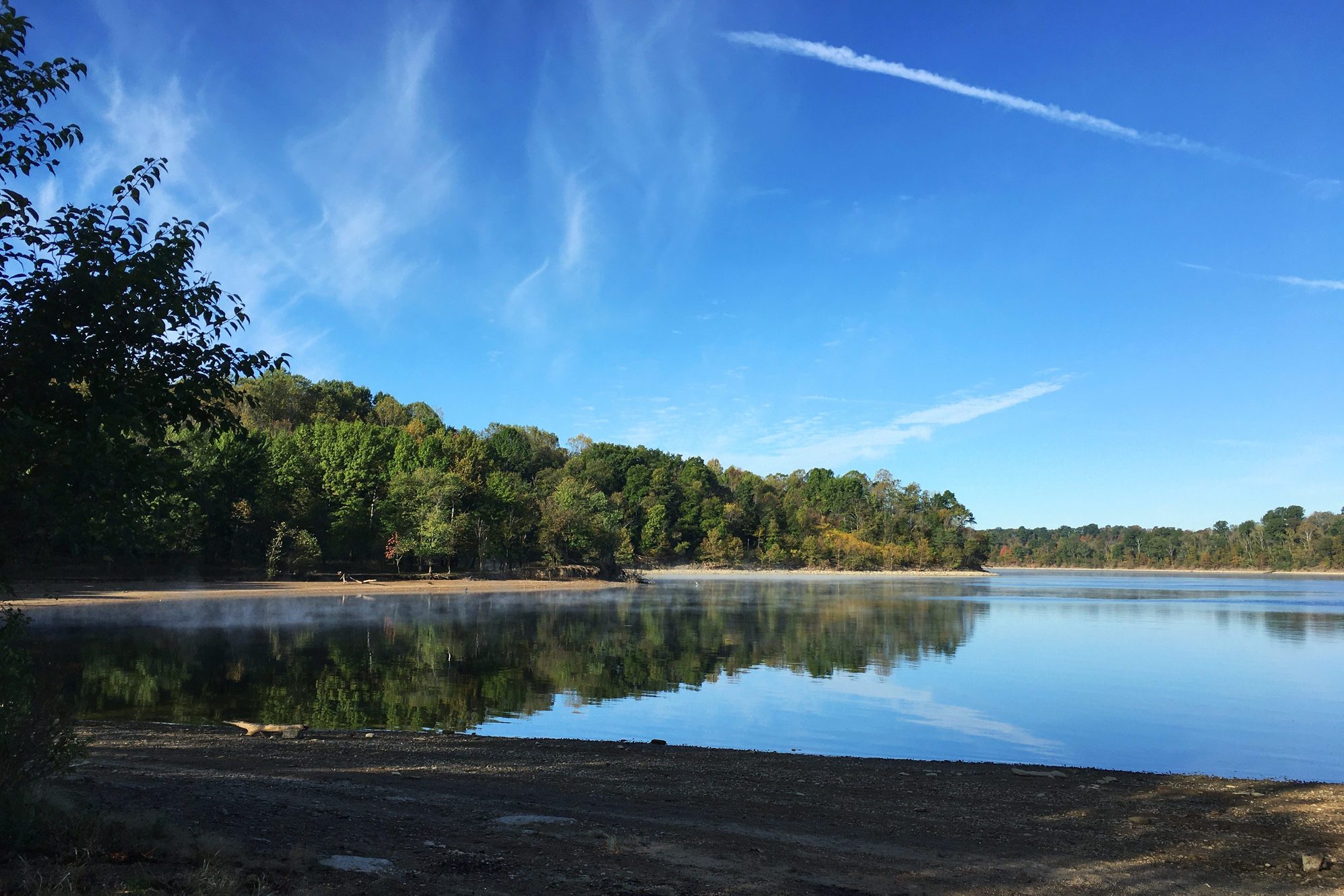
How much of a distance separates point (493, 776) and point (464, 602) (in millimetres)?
53605

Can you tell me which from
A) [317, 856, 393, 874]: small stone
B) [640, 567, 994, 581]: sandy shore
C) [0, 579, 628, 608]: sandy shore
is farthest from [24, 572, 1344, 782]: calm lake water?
[640, 567, 994, 581]: sandy shore

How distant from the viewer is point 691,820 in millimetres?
10086

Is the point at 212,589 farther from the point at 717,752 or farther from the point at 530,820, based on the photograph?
the point at 530,820

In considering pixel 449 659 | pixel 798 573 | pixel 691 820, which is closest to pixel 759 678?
pixel 449 659

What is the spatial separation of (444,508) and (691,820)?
2946 inches

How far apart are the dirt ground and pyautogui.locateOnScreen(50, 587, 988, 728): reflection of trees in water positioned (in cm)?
387

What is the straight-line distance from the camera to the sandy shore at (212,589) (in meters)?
50.3

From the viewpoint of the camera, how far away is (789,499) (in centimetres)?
18438

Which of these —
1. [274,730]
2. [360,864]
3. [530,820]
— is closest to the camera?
[360,864]

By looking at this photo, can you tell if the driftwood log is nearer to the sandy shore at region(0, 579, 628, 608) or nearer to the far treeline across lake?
the far treeline across lake

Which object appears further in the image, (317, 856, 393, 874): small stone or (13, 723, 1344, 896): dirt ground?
(13, 723, 1344, 896): dirt ground

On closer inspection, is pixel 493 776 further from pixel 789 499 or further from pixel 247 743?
pixel 789 499

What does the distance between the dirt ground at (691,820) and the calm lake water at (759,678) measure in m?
2.93

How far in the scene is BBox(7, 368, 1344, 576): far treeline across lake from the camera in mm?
7719
